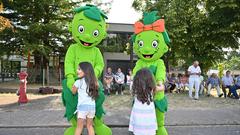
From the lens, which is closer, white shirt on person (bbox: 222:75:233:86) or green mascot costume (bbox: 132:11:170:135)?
green mascot costume (bbox: 132:11:170:135)

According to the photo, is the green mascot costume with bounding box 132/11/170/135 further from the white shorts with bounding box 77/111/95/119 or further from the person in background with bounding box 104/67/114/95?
the person in background with bounding box 104/67/114/95

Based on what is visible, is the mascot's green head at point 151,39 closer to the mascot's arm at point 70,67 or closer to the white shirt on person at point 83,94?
the mascot's arm at point 70,67

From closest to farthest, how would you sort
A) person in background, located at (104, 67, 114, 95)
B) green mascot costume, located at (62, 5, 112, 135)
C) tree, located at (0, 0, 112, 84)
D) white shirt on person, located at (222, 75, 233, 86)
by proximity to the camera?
1. green mascot costume, located at (62, 5, 112, 135)
2. person in background, located at (104, 67, 114, 95)
3. white shirt on person, located at (222, 75, 233, 86)
4. tree, located at (0, 0, 112, 84)

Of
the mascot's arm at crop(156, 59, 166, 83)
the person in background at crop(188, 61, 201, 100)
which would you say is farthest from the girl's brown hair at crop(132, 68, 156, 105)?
the person in background at crop(188, 61, 201, 100)

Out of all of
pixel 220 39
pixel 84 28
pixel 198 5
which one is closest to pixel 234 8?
pixel 220 39

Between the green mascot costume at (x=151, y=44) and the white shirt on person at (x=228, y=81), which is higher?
the green mascot costume at (x=151, y=44)

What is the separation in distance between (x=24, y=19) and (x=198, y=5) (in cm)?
1220

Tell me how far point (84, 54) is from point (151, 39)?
4.58 ft

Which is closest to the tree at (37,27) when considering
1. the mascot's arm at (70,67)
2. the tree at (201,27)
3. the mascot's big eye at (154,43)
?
the tree at (201,27)

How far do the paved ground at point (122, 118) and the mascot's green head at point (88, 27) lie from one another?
2.62 m

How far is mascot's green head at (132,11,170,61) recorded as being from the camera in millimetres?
7020

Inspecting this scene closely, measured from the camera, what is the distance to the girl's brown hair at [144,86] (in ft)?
18.6

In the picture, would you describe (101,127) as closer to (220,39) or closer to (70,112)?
(70,112)

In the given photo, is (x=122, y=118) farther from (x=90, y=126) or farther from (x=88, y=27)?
(x=88, y=27)
